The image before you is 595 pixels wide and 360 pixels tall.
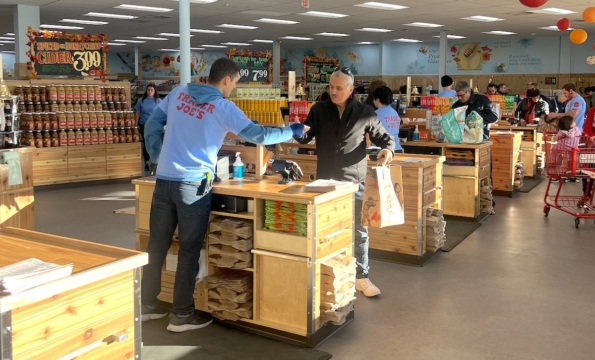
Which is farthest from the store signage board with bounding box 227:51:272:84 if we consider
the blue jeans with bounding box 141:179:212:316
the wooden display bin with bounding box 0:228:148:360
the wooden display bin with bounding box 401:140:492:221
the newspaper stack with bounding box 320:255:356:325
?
the wooden display bin with bounding box 0:228:148:360

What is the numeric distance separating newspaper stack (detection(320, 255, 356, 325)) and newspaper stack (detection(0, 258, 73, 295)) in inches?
84.3

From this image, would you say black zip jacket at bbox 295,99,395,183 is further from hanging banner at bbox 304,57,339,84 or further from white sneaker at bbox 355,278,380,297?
hanging banner at bbox 304,57,339,84

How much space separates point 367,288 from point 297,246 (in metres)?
1.20

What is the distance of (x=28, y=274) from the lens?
203cm

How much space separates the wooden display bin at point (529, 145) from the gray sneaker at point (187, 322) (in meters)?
7.82

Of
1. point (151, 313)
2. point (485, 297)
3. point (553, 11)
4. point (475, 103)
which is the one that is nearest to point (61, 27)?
point (553, 11)

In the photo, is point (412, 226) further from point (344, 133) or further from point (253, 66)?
point (253, 66)

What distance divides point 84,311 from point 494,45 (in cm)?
2251

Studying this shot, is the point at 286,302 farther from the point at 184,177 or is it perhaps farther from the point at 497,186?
the point at 497,186

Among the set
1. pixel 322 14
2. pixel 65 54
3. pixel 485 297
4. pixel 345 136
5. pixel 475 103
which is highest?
pixel 322 14

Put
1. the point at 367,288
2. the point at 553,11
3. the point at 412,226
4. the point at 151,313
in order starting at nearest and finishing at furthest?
the point at 151,313 → the point at 367,288 → the point at 412,226 → the point at 553,11

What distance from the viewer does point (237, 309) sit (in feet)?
13.8

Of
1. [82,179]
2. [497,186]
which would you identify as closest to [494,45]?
[497,186]

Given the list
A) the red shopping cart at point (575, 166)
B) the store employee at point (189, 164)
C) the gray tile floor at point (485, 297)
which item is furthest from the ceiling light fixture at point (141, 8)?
the store employee at point (189, 164)
